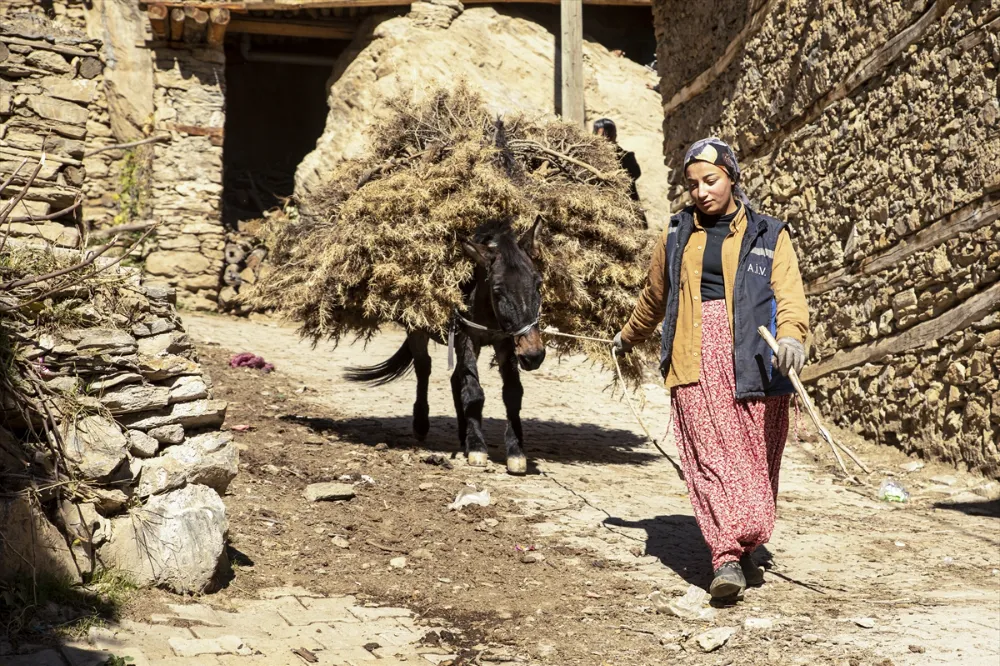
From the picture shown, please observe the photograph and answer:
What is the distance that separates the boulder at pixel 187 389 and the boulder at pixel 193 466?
0.17m

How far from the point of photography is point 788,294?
412 cm

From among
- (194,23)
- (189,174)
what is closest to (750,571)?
(189,174)

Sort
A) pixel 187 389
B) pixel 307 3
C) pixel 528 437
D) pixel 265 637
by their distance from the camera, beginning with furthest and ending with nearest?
1. pixel 307 3
2. pixel 528 437
3. pixel 187 389
4. pixel 265 637

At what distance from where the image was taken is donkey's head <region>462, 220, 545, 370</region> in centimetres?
618

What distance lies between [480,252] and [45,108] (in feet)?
8.71

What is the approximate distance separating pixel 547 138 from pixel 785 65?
2411 mm

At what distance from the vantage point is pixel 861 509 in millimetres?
6109

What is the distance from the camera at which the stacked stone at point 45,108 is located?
15.3 feet

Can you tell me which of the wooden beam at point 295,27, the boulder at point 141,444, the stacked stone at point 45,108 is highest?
the wooden beam at point 295,27

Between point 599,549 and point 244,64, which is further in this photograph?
point 244,64

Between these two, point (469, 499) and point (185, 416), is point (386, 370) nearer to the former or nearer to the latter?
point (469, 499)

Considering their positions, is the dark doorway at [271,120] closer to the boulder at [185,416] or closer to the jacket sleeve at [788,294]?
the boulder at [185,416]

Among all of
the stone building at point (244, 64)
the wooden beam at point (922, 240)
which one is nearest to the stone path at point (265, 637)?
the wooden beam at point (922, 240)

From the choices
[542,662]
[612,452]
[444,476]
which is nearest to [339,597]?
[542,662]
